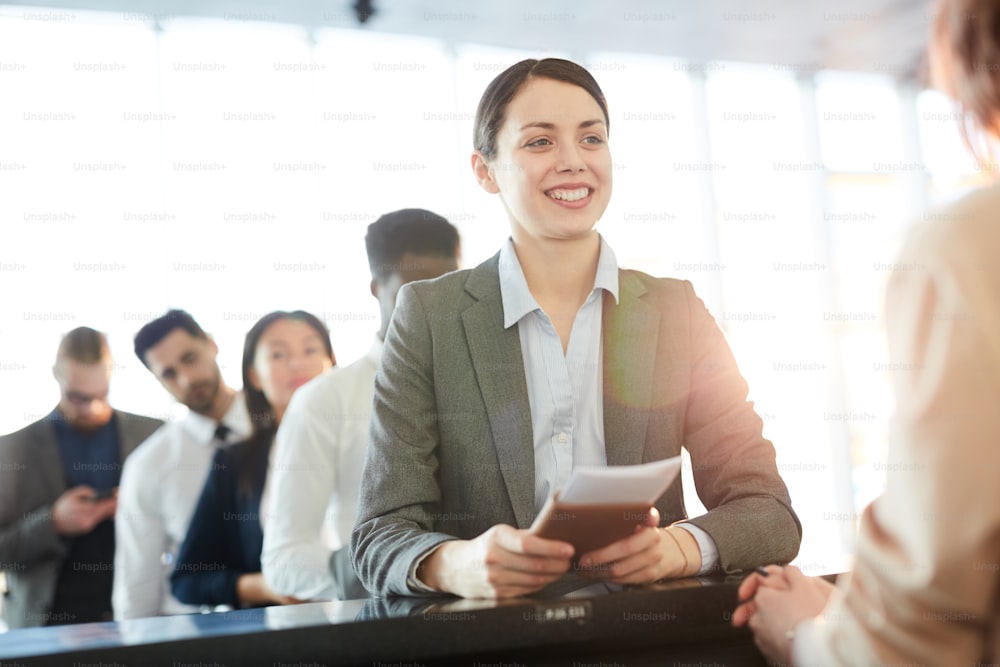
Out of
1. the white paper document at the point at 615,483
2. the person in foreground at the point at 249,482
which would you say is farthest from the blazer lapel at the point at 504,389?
the person in foreground at the point at 249,482

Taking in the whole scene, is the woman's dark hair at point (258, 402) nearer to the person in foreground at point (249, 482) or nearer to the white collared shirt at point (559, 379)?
the person in foreground at point (249, 482)

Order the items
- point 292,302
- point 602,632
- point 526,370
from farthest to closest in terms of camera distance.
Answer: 1. point 292,302
2. point 526,370
3. point 602,632

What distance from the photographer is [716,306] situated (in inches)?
272

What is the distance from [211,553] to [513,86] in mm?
2068

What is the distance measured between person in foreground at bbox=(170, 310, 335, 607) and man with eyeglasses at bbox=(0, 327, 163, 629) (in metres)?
0.51

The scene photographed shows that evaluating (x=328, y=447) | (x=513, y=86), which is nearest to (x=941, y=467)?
(x=513, y=86)

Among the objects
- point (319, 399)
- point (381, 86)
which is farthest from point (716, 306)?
point (319, 399)

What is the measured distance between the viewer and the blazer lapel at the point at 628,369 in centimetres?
168

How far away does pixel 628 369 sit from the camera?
1.74 meters

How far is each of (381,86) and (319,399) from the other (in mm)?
3733

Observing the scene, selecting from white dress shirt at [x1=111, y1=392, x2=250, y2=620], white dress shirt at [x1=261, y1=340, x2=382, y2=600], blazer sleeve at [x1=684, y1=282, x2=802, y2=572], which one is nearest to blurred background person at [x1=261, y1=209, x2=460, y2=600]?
white dress shirt at [x1=261, y1=340, x2=382, y2=600]

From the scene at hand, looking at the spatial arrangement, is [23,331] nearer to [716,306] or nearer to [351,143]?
[351,143]

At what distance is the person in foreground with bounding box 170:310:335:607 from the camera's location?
301 cm

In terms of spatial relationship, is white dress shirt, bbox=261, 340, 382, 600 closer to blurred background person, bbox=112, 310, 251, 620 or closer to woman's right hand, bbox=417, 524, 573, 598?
blurred background person, bbox=112, 310, 251, 620
